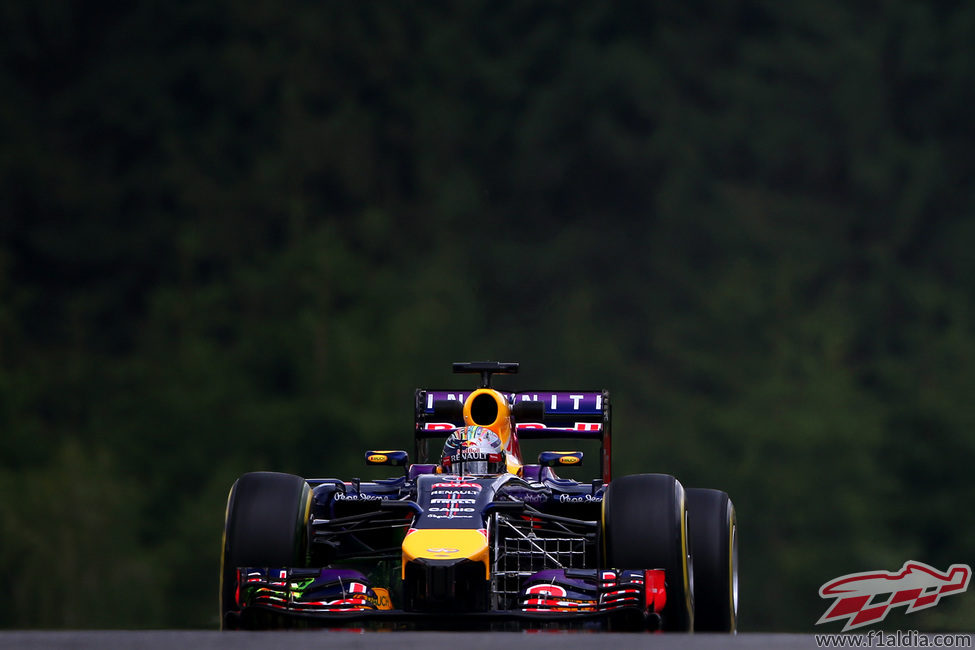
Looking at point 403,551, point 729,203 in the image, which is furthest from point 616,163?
point 403,551

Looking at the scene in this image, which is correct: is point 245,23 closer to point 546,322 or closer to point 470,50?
point 470,50

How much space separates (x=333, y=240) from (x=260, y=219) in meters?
4.68

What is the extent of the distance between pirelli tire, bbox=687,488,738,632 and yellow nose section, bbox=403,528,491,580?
2168mm

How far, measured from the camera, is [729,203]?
61.7m

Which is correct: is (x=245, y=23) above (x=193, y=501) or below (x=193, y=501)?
above

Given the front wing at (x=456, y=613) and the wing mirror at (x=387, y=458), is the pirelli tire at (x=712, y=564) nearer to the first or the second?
the front wing at (x=456, y=613)

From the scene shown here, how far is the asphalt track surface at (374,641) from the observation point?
277 inches

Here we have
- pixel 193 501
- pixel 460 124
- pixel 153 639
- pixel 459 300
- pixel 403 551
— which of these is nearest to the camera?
pixel 153 639

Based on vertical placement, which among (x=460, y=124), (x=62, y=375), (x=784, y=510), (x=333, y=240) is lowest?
(x=784, y=510)

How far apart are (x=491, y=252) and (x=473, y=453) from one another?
48838 millimetres

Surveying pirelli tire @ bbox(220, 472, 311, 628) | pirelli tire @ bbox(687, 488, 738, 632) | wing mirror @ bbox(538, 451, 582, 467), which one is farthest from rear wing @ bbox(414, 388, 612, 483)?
pirelli tire @ bbox(220, 472, 311, 628)

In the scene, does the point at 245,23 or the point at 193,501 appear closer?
the point at 193,501

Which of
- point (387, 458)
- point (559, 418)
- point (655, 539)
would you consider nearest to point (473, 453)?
point (387, 458)

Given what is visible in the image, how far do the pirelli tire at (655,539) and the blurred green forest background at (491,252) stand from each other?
34009mm
